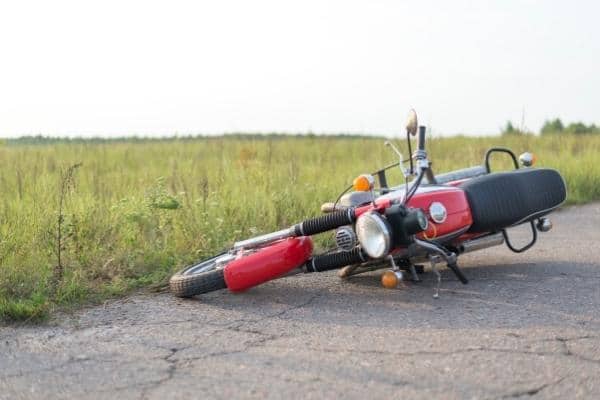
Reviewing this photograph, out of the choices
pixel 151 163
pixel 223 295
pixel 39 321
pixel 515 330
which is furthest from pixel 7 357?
pixel 151 163

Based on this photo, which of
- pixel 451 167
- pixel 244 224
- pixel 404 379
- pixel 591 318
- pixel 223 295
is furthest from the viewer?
pixel 451 167

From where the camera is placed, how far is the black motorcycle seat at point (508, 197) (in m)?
5.11

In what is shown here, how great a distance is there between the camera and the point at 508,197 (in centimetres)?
520

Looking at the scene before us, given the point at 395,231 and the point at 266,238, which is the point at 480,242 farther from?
the point at 266,238

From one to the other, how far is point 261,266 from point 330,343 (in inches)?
41.5

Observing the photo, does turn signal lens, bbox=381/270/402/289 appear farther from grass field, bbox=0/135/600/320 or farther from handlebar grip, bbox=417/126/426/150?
grass field, bbox=0/135/600/320

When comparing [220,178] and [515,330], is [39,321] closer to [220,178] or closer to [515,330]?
[515,330]

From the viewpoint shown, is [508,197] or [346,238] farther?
[508,197]

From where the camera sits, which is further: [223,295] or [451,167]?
[451,167]

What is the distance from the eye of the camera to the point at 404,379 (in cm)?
342

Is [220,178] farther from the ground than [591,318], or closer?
farther from the ground

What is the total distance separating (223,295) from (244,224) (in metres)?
2.08

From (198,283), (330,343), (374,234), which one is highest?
(374,234)

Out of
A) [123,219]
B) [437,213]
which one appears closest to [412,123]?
[437,213]
